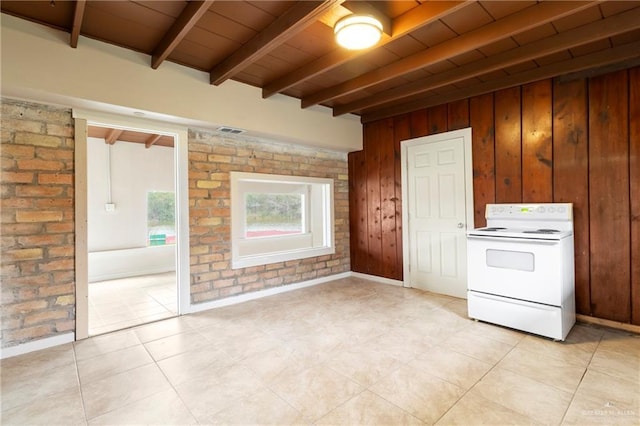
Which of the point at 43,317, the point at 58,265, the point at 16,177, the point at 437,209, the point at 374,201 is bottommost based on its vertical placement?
the point at 43,317

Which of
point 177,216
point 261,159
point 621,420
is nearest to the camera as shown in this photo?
point 621,420

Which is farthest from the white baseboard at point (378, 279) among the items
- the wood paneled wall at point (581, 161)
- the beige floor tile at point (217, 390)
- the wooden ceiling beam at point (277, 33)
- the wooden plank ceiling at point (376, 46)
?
the wooden ceiling beam at point (277, 33)

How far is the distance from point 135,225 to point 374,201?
444 cm

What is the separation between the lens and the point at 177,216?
11.1ft

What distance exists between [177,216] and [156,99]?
1181mm

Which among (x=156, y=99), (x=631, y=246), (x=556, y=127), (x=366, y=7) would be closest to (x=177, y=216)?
(x=156, y=99)

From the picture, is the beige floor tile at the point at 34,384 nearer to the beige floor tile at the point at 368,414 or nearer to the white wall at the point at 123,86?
the beige floor tile at the point at 368,414

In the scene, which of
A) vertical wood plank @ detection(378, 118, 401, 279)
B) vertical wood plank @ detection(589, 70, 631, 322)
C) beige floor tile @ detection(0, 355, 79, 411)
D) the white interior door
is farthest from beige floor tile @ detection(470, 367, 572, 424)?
beige floor tile @ detection(0, 355, 79, 411)

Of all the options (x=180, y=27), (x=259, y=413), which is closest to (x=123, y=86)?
(x=180, y=27)

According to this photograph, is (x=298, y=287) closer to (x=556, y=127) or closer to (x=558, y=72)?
(x=556, y=127)

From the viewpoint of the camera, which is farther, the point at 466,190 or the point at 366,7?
the point at 466,190

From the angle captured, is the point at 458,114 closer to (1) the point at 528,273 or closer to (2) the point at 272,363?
(1) the point at 528,273

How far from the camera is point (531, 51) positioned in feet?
8.78

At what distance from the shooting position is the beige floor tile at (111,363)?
221cm
